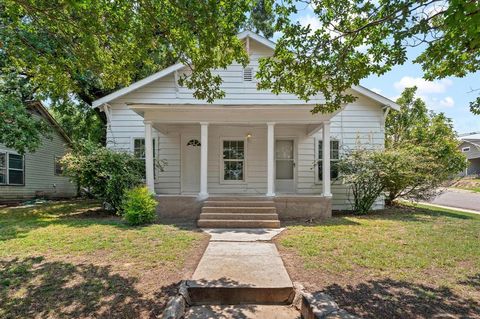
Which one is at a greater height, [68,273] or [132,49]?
[132,49]

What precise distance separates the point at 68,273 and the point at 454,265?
5.84m

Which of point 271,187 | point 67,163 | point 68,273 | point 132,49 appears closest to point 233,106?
point 271,187

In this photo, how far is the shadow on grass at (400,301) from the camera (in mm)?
3265

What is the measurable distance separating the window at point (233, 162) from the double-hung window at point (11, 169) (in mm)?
11009

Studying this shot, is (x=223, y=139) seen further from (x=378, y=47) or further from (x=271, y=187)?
(x=378, y=47)

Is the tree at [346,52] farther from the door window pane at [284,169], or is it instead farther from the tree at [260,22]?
the tree at [260,22]

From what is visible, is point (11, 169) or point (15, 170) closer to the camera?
point (11, 169)

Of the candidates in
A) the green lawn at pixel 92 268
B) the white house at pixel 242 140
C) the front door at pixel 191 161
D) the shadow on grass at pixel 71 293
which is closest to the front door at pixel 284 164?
the white house at pixel 242 140

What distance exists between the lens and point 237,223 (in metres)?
7.88

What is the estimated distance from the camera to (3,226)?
25.7 feet

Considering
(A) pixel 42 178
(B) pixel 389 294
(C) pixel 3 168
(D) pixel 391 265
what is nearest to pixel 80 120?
(A) pixel 42 178

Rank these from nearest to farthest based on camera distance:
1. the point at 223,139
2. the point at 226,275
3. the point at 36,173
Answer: the point at 226,275
the point at 223,139
the point at 36,173

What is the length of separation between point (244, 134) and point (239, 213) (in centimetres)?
396

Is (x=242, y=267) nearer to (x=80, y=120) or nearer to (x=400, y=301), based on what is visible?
(x=400, y=301)
